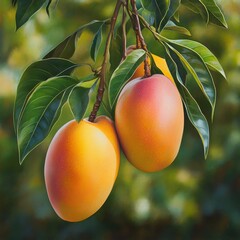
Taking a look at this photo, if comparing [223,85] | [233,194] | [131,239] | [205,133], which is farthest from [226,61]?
[205,133]

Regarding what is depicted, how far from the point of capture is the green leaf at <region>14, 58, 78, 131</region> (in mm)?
706

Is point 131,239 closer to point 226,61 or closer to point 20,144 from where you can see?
point 226,61

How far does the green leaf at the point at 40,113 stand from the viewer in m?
0.67

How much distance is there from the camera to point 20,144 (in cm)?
68

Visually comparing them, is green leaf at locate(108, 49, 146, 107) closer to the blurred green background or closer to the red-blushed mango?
the red-blushed mango

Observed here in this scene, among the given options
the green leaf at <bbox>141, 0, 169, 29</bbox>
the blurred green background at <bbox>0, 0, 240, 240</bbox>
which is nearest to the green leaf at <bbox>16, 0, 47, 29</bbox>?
the green leaf at <bbox>141, 0, 169, 29</bbox>

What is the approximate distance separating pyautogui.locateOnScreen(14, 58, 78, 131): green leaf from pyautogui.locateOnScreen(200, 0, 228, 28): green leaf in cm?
15

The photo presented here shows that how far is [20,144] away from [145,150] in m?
0.12

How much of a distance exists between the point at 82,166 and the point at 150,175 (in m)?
1.95

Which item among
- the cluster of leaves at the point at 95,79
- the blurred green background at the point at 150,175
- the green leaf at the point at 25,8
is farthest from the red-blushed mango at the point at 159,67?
the blurred green background at the point at 150,175

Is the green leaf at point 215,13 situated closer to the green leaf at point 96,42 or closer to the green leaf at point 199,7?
the green leaf at point 199,7

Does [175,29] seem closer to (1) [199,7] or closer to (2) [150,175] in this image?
(1) [199,7]

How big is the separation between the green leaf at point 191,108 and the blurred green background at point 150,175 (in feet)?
5.80

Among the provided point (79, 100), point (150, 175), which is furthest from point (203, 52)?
point (150, 175)
